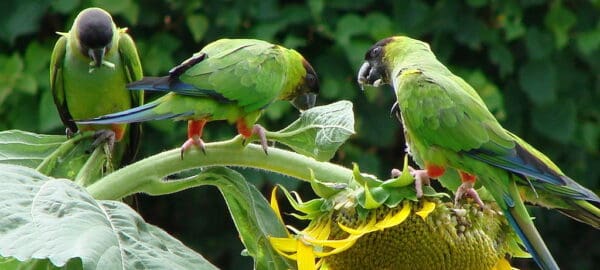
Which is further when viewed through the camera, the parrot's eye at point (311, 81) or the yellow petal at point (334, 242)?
the parrot's eye at point (311, 81)

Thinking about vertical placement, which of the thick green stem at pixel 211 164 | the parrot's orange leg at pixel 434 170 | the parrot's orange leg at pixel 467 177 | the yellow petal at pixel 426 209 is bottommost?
Answer: the parrot's orange leg at pixel 467 177

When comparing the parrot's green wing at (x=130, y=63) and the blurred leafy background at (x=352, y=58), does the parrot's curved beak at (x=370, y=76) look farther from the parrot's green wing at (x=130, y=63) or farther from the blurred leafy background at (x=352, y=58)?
the blurred leafy background at (x=352, y=58)

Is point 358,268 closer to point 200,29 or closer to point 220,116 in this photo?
point 220,116

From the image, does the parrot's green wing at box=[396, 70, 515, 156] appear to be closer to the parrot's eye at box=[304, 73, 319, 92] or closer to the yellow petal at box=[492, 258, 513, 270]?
the yellow petal at box=[492, 258, 513, 270]

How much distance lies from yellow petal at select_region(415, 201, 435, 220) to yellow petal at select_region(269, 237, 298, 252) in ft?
0.69

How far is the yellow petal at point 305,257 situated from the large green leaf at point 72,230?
16 centimetres

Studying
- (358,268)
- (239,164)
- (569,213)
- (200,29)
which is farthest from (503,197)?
(200,29)

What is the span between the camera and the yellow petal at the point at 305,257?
1708mm

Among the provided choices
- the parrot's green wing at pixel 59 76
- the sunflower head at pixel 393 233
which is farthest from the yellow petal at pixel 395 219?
the parrot's green wing at pixel 59 76

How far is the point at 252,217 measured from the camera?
1.74 m

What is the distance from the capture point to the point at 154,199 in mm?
5078

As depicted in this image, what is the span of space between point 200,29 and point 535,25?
57.1 inches

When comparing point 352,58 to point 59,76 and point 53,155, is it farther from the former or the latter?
point 53,155

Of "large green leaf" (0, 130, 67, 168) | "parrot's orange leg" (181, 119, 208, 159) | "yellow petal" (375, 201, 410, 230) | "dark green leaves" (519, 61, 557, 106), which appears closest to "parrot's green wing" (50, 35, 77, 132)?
"parrot's orange leg" (181, 119, 208, 159)
